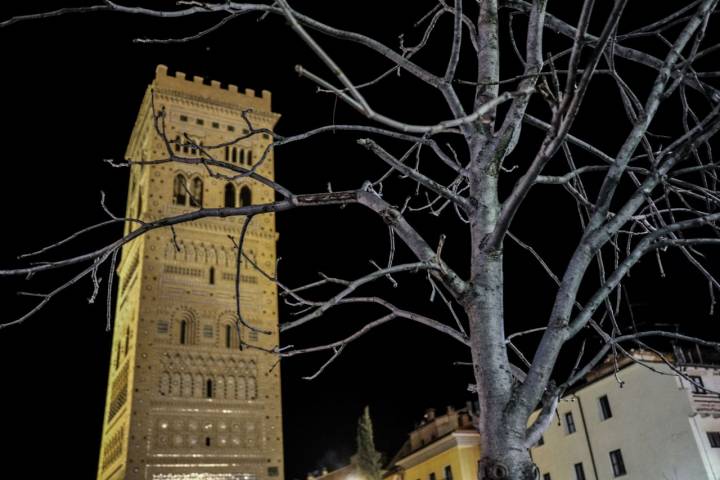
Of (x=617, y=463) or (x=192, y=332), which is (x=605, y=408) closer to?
(x=617, y=463)

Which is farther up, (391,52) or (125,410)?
(125,410)

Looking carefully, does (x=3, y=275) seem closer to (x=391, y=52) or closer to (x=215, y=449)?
(x=391, y=52)

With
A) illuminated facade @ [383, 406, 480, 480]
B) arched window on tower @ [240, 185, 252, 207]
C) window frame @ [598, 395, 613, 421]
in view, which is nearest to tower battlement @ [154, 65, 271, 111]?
arched window on tower @ [240, 185, 252, 207]

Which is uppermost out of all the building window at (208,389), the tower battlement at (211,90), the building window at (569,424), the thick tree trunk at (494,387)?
the tower battlement at (211,90)

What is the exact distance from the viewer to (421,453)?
117ft

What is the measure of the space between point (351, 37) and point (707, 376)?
24.3 metres

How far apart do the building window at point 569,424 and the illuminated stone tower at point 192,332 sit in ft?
50.7

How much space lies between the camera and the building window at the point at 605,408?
25.0 meters

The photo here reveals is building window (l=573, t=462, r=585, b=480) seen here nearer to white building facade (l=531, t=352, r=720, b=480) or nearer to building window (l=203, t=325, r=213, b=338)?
white building facade (l=531, t=352, r=720, b=480)

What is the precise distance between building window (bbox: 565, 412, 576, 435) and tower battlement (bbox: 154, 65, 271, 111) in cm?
2725

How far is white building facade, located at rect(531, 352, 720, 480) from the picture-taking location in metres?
21.6

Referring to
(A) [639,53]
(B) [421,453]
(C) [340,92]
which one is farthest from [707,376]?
(C) [340,92]

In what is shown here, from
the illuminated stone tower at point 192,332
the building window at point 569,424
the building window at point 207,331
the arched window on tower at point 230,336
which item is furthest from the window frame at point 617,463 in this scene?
the building window at point 207,331

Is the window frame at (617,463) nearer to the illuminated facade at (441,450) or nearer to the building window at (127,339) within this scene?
the illuminated facade at (441,450)
